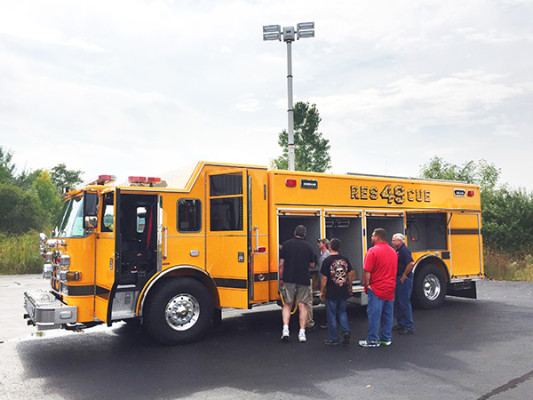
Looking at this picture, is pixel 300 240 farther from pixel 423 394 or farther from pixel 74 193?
pixel 74 193

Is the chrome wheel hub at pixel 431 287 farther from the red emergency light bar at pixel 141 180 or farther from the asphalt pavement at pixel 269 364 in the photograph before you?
the red emergency light bar at pixel 141 180

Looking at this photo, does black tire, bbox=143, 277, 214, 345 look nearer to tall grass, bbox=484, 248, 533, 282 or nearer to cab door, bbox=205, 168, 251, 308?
cab door, bbox=205, 168, 251, 308

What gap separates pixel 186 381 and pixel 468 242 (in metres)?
8.23

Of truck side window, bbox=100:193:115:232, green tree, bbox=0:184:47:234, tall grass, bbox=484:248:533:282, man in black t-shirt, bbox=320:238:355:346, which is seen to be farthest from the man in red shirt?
green tree, bbox=0:184:47:234

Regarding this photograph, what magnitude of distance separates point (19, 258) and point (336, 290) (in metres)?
19.4

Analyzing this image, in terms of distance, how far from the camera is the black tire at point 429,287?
1020cm

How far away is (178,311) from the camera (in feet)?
23.9

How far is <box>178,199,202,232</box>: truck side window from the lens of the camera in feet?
24.7

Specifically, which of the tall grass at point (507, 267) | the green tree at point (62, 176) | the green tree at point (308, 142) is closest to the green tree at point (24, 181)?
the green tree at point (62, 176)

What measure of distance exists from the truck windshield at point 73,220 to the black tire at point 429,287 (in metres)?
6.98

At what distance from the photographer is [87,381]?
18.4 ft

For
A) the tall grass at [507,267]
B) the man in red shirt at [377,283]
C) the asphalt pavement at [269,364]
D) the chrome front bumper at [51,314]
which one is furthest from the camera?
the tall grass at [507,267]

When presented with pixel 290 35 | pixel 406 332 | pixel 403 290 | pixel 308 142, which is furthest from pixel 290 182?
pixel 308 142

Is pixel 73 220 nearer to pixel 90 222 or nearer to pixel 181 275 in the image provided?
pixel 90 222
